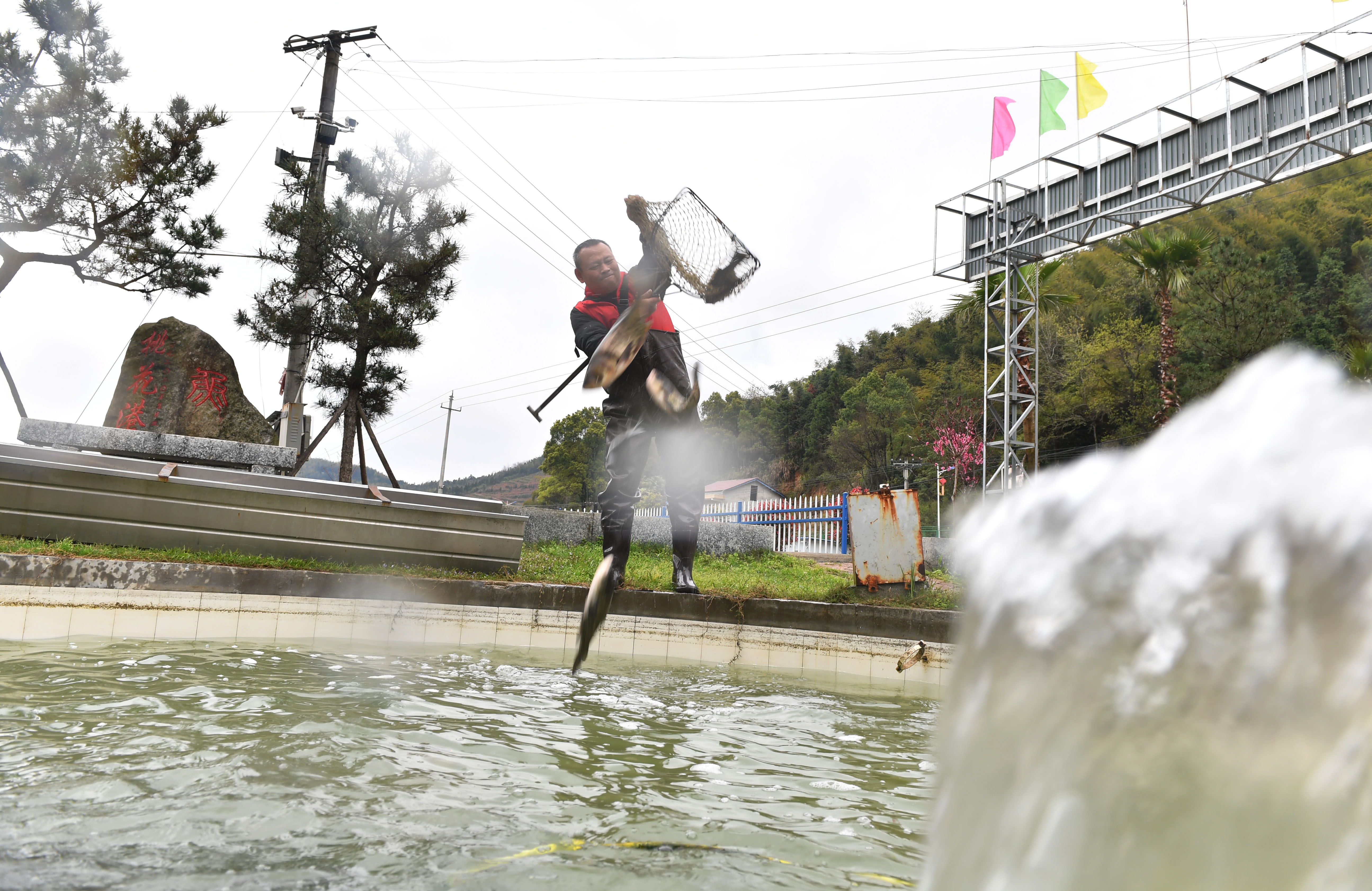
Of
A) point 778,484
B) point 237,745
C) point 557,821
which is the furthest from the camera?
point 778,484

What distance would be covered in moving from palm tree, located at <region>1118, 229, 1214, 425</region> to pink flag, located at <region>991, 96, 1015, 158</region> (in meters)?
8.18

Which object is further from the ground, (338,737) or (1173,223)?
(1173,223)

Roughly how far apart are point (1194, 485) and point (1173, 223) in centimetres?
4731

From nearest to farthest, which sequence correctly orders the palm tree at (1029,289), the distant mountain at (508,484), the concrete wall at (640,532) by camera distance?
the concrete wall at (640,532)
the palm tree at (1029,289)
the distant mountain at (508,484)

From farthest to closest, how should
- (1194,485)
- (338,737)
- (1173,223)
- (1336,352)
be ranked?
(1173,223)
(1336,352)
(338,737)
(1194,485)

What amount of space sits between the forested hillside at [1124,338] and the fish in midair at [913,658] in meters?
13.8

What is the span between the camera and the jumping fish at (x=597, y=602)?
4402 millimetres

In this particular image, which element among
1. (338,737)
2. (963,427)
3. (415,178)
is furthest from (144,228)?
(963,427)

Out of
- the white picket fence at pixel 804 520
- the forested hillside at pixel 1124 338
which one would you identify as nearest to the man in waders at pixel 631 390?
the white picket fence at pixel 804 520

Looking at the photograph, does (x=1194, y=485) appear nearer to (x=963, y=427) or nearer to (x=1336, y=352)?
(x=963, y=427)

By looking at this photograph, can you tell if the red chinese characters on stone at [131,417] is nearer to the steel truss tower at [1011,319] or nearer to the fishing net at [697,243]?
the fishing net at [697,243]

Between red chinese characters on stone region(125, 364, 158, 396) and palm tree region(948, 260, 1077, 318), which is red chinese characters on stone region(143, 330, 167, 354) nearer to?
red chinese characters on stone region(125, 364, 158, 396)

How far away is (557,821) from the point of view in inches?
85.5

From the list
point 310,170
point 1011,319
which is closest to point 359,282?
point 310,170
